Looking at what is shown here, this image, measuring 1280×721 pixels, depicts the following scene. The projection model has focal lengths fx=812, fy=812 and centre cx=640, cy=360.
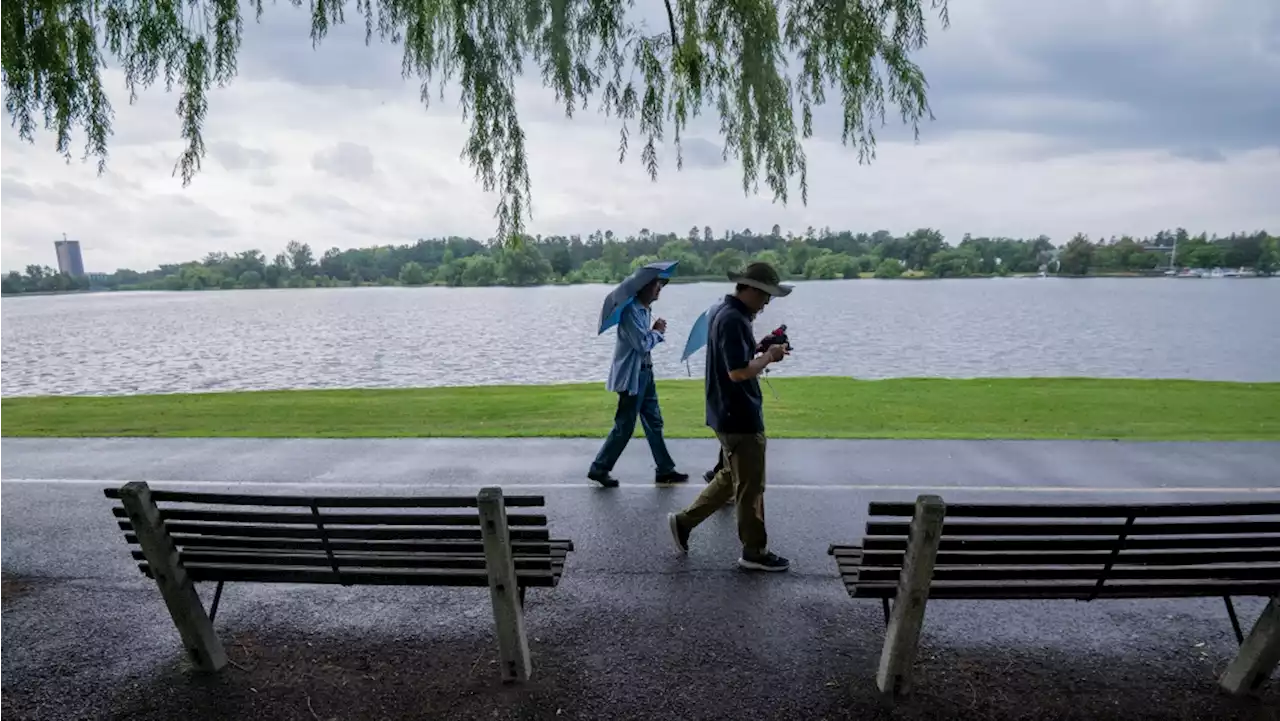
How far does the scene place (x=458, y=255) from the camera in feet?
27.2

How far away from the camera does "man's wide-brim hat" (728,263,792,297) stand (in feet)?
16.3

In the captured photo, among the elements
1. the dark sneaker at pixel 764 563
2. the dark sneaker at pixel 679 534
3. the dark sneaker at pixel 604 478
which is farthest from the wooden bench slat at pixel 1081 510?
the dark sneaker at pixel 604 478

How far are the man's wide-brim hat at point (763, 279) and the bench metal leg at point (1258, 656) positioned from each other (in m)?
2.81

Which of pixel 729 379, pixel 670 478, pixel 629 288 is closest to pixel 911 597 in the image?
pixel 729 379

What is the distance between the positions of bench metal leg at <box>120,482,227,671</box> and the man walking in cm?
292

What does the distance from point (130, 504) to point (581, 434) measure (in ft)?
21.2

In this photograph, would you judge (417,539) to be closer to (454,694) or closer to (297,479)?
(454,694)

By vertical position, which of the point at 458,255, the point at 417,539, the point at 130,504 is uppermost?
the point at 458,255

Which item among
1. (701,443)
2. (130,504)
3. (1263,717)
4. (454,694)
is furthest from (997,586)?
(701,443)

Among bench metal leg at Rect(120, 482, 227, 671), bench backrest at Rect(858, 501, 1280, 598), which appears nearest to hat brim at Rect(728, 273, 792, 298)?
bench backrest at Rect(858, 501, 1280, 598)

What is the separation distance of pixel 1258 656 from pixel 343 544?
13.6 ft

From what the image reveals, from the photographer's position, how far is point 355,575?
3818 millimetres

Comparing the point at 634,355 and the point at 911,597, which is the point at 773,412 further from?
the point at 911,597

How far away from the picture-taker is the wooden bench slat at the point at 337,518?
368 cm
